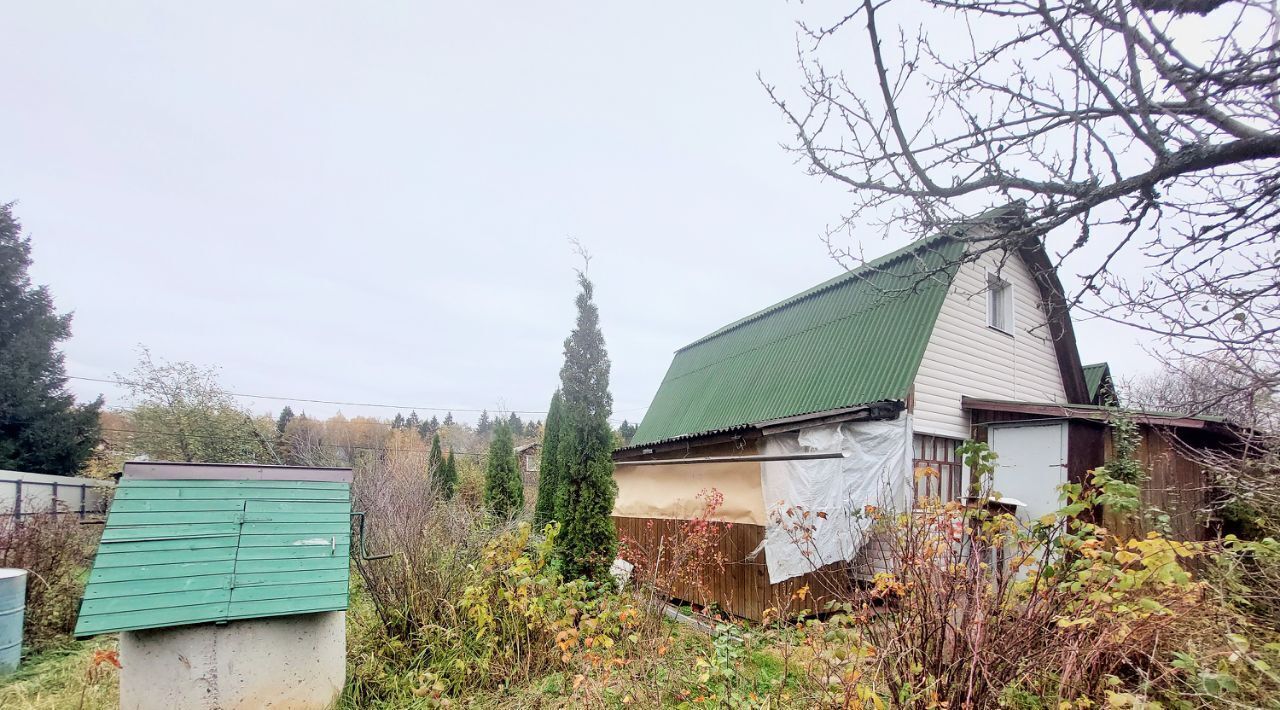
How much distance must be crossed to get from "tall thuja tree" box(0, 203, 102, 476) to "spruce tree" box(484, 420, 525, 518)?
14.0 meters

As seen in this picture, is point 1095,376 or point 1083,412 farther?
point 1095,376

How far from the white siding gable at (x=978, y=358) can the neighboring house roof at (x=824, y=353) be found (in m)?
0.37

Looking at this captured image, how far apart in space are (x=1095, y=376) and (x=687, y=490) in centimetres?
1092

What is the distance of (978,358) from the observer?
916 cm

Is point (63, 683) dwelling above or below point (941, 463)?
below

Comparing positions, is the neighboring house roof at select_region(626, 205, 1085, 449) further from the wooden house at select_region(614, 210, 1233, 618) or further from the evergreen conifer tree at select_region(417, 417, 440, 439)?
the evergreen conifer tree at select_region(417, 417, 440, 439)

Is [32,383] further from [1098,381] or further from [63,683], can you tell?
[1098,381]

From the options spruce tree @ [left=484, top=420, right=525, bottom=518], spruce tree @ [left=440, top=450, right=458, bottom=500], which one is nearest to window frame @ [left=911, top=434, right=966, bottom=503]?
spruce tree @ [left=484, top=420, right=525, bottom=518]

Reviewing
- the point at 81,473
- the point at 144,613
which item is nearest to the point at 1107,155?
the point at 144,613

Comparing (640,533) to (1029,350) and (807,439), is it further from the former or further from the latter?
(1029,350)

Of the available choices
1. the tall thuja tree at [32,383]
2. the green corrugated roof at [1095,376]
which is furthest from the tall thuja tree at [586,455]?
the tall thuja tree at [32,383]

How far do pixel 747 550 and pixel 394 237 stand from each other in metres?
14.5

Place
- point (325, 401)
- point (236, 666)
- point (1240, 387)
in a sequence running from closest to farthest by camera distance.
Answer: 1. point (1240, 387)
2. point (236, 666)
3. point (325, 401)

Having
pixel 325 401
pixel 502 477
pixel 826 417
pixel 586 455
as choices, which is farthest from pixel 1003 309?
pixel 325 401
